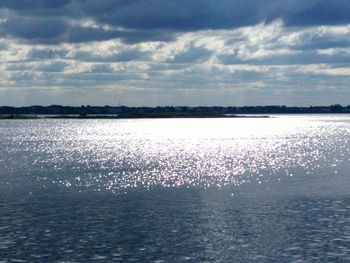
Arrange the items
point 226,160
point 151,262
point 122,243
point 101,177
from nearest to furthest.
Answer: point 151,262 → point 122,243 → point 101,177 → point 226,160

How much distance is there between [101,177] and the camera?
84625 millimetres

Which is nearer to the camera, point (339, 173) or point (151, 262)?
point (151, 262)

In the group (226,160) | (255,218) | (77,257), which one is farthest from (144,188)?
(226,160)

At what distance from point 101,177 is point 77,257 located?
1805 inches

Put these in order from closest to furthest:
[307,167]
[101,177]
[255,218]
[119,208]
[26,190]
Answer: [255,218] → [119,208] → [26,190] → [101,177] → [307,167]

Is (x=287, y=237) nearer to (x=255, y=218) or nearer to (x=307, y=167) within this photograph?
(x=255, y=218)

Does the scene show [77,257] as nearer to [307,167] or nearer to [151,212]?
[151,212]

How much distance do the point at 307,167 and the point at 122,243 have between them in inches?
2454

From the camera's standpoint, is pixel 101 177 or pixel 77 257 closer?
pixel 77 257

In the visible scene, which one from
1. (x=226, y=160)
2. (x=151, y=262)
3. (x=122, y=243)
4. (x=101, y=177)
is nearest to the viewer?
(x=151, y=262)

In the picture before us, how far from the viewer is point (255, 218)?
168ft

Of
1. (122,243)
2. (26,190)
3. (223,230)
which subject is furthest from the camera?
(26,190)

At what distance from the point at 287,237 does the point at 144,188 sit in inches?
1132

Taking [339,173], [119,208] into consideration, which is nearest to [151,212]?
[119,208]
